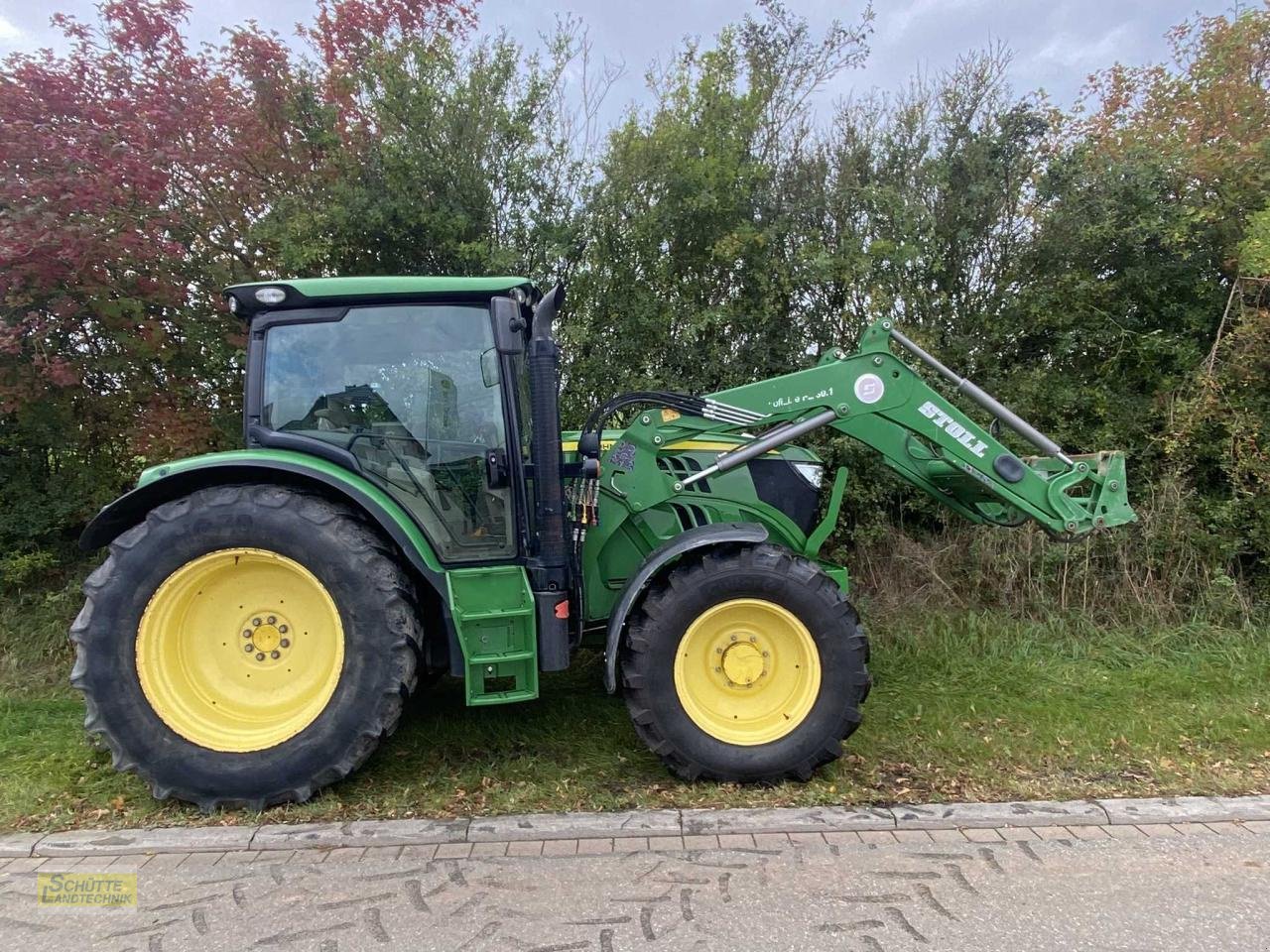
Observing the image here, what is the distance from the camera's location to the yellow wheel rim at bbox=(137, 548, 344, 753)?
3102 millimetres

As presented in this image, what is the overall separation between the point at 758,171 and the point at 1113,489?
377 centimetres

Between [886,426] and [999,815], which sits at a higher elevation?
[886,426]

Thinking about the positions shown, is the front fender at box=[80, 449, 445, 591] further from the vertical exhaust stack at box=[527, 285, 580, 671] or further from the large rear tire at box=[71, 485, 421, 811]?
the vertical exhaust stack at box=[527, 285, 580, 671]

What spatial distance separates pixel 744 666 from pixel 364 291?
239 centimetres

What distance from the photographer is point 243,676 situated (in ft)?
10.6

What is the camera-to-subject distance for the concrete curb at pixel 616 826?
9.34 feet

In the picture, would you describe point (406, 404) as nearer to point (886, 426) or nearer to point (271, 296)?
point (271, 296)

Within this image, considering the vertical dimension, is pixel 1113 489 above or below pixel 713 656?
above

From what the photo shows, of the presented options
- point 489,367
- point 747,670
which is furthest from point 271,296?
point 747,670

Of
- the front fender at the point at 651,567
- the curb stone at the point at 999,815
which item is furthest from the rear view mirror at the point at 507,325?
the curb stone at the point at 999,815

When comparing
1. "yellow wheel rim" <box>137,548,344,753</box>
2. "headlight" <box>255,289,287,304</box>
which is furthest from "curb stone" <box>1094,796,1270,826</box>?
"headlight" <box>255,289,287,304</box>

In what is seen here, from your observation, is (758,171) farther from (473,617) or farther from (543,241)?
(473,617)

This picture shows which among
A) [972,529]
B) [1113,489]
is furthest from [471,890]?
[972,529]

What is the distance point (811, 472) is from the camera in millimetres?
4102
